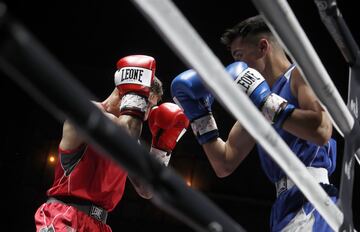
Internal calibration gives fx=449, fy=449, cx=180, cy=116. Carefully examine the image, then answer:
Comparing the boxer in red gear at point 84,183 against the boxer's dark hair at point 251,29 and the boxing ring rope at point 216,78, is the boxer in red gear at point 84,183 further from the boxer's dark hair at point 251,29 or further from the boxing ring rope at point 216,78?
the boxing ring rope at point 216,78

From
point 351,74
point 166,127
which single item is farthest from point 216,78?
point 166,127

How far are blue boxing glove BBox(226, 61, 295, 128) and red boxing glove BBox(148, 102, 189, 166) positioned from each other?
0.72 meters

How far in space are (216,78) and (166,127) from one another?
1311mm

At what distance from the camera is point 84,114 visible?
0.40 metres

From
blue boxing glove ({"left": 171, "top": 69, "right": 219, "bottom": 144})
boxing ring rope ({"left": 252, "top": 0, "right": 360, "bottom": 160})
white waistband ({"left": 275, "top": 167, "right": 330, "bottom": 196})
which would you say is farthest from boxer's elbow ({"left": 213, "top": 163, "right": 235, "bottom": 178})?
boxing ring rope ({"left": 252, "top": 0, "right": 360, "bottom": 160})

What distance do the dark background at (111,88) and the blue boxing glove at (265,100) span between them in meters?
2.95

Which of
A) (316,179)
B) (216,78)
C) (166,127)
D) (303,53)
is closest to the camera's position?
(216,78)

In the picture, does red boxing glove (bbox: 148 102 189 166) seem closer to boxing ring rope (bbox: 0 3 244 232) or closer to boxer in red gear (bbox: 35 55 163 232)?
boxer in red gear (bbox: 35 55 163 232)

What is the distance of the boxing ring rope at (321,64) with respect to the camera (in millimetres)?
702

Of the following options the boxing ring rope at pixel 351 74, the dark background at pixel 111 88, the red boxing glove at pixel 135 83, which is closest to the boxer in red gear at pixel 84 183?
the red boxing glove at pixel 135 83

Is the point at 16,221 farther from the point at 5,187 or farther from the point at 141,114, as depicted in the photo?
the point at 141,114

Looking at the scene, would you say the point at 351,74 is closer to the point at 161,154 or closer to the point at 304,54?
the point at 304,54

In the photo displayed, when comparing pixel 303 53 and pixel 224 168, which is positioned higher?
pixel 303 53

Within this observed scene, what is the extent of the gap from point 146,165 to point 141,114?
39.4 inches
